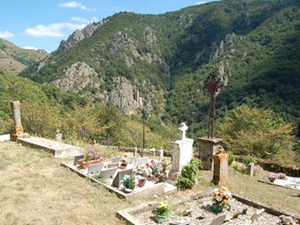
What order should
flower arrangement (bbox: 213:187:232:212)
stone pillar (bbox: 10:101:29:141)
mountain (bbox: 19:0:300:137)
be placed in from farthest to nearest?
mountain (bbox: 19:0:300:137) < stone pillar (bbox: 10:101:29:141) < flower arrangement (bbox: 213:187:232:212)

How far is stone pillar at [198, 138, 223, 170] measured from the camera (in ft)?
38.0

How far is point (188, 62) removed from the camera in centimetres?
13900

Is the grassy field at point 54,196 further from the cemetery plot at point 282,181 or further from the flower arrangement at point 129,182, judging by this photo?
the cemetery plot at point 282,181

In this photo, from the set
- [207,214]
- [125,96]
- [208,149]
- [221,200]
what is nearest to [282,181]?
[208,149]

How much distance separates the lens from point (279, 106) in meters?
56.6

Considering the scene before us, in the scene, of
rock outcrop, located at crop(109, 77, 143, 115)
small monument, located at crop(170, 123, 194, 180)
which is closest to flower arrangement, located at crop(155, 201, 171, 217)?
small monument, located at crop(170, 123, 194, 180)

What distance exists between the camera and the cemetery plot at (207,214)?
220 inches

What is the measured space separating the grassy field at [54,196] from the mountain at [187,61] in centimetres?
4692

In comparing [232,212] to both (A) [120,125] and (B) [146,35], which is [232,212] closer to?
(A) [120,125]

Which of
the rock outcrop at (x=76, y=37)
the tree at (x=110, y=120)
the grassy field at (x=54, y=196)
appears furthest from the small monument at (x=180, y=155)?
the rock outcrop at (x=76, y=37)

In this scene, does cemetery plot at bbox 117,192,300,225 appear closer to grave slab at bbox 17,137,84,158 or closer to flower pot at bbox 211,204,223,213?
flower pot at bbox 211,204,223,213

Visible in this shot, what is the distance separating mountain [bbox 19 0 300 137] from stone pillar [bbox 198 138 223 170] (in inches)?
1629

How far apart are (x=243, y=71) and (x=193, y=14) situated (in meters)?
83.9

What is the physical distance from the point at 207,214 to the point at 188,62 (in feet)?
450
